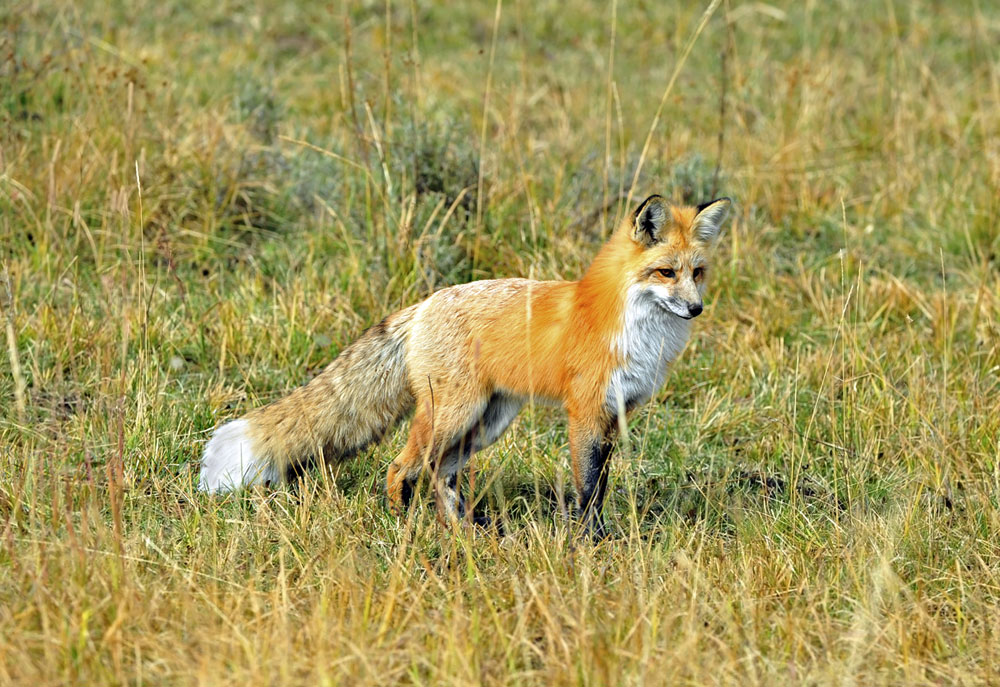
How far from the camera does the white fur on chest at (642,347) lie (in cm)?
380

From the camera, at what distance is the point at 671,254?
375cm

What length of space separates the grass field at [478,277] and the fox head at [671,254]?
55 cm

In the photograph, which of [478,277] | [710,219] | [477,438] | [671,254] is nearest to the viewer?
[671,254]

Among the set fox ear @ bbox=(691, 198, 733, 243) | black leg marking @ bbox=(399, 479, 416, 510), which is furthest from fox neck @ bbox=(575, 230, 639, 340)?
black leg marking @ bbox=(399, 479, 416, 510)

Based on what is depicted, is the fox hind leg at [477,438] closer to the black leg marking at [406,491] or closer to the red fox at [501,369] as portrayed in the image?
the red fox at [501,369]

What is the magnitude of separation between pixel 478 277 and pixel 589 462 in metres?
2.16

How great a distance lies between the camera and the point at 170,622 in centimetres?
292

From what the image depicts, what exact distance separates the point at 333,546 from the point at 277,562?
15.0 inches

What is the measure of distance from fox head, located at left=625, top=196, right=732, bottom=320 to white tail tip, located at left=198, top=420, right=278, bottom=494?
1475 millimetres

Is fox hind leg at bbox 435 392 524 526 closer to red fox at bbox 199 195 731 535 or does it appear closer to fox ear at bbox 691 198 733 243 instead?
red fox at bbox 199 195 731 535

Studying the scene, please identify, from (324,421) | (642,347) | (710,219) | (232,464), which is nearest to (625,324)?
(642,347)

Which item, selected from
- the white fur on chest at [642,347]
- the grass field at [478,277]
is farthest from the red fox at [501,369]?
the grass field at [478,277]

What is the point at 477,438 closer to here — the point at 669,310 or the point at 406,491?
the point at 406,491

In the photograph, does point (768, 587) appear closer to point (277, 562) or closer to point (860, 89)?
point (277, 562)
